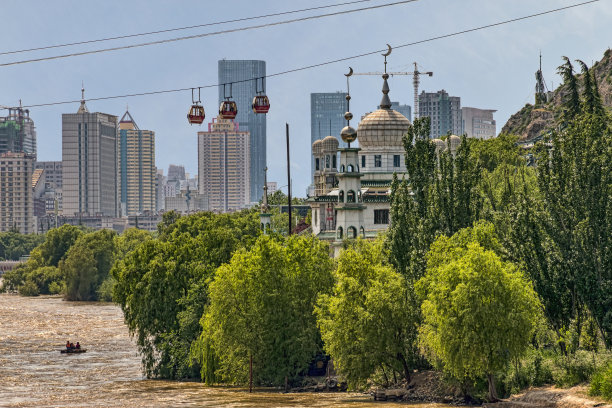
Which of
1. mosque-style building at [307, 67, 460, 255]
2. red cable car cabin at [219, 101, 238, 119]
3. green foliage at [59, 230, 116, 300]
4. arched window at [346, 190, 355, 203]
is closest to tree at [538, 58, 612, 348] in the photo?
red cable car cabin at [219, 101, 238, 119]

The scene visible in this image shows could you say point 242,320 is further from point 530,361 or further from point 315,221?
point 315,221

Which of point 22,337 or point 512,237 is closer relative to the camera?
point 512,237

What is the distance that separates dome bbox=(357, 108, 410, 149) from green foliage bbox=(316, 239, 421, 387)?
4011 centimetres

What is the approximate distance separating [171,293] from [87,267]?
81.3 m

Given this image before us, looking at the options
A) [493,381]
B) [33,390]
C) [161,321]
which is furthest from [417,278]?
[33,390]

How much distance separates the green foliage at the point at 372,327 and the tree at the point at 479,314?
14.1 feet

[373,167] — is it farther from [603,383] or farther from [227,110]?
[603,383]

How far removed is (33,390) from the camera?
59.4 metres

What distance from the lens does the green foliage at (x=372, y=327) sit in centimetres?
4875

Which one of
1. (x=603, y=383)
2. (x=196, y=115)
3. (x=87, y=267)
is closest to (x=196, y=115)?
(x=196, y=115)

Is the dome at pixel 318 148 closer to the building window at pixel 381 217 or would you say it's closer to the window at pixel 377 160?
the window at pixel 377 160

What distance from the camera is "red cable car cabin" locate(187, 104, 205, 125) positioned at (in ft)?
184

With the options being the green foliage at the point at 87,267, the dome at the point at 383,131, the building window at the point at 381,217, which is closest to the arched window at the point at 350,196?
the building window at the point at 381,217

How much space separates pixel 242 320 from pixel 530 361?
15037 millimetres
